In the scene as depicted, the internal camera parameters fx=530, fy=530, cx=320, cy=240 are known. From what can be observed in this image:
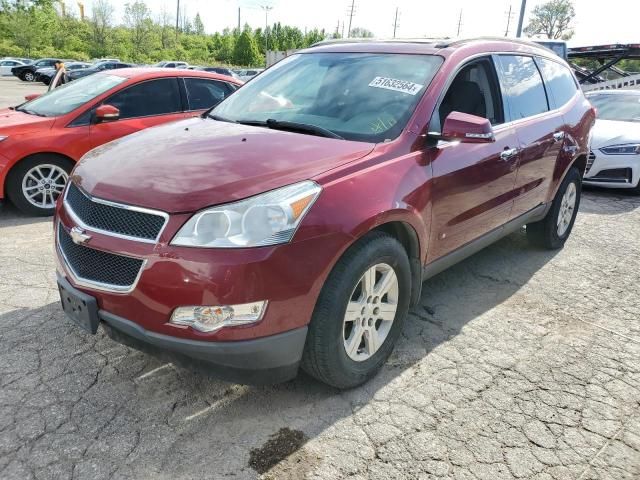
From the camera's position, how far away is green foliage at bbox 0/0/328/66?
187 ft

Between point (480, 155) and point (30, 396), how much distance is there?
2.92 metres

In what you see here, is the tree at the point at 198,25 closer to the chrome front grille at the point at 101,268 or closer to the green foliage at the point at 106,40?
the green foliage at the point at 106,40

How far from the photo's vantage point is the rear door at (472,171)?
10.3 ft

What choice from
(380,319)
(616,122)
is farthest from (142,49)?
(380,319)

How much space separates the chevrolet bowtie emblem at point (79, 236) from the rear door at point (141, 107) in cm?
369

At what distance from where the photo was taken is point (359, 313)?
8.80 ft

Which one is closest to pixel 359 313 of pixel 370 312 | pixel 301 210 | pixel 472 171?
pixel 370 312

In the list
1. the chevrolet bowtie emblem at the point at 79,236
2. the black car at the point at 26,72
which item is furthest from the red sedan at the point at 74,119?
the black car at the point at 26,72

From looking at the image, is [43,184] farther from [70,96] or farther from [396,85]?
[396,85]

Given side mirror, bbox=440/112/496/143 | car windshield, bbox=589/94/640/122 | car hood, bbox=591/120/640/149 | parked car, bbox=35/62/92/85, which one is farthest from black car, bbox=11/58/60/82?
side mirror, bbox=440/112/496/143

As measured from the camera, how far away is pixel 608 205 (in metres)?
7.32

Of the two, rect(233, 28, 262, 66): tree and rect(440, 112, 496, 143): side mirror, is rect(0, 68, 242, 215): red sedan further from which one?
rect(233, 28, 262, 66): tree

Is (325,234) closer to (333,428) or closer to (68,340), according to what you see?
(333,428)

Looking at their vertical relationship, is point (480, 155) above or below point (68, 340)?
above
